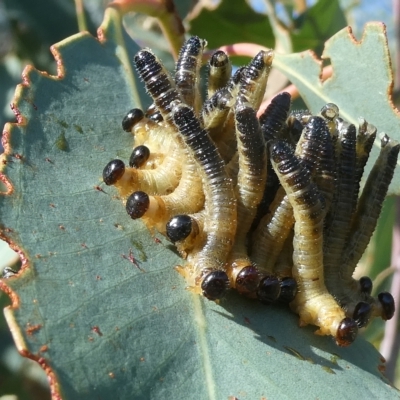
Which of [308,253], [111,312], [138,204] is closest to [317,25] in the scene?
[308,253]

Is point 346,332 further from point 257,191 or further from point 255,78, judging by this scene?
point 255,78

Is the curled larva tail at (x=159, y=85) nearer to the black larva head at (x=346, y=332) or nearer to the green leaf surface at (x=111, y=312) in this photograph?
the green leaf surface at (x=111, y=312)

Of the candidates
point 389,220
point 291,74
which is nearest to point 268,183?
point 291,74

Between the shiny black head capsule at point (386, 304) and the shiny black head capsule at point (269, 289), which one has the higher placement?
the shiny black head capsule at point (269, 289)

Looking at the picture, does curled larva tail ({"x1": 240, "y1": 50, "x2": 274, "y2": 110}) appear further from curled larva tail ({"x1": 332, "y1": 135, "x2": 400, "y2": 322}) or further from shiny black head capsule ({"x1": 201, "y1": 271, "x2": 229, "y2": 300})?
shiny black head capsule ({"x1": 201, "y1": 271, "x2": 229, "y2": 300})

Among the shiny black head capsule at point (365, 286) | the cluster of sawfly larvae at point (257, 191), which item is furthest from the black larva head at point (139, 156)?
the shiny black head capsule at point (365, 286)

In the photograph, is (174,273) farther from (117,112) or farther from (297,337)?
(117,112)
